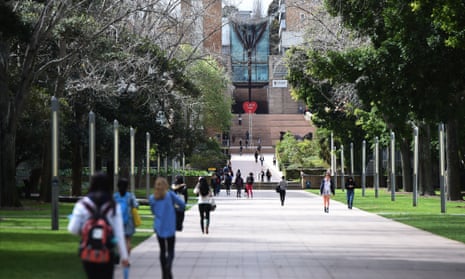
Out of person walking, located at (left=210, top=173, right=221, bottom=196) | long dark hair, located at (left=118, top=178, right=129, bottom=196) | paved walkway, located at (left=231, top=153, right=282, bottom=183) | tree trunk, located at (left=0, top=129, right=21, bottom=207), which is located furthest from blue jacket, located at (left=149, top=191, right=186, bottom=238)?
paved walkway, located at (left=231, top=153, right=282, bottom=183)

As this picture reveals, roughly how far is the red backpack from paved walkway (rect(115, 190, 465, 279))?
19.5ft

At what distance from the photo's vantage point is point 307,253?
2089cm

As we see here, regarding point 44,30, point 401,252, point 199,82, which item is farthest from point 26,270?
point 199,82

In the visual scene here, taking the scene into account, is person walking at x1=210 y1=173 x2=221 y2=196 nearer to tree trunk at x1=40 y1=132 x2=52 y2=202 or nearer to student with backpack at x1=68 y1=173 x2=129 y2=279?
tree trunk at x1=40 y1=132 x2=52 y2=202

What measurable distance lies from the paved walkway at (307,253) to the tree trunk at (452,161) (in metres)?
18.3

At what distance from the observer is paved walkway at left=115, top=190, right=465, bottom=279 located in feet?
55.4

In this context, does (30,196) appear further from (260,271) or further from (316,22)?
(260,271)

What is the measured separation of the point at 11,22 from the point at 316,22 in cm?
3340

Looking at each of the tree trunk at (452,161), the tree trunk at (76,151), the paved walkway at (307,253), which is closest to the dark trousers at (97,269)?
the paved walkway at (307,253)

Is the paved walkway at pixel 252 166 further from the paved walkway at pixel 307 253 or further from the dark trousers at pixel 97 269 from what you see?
the dark trousers at pixel 97 269

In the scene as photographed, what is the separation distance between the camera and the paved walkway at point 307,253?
664 inches

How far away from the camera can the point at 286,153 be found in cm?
10288

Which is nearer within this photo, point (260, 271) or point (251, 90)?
point (260, 271)

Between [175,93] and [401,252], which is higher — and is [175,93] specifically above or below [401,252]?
above
